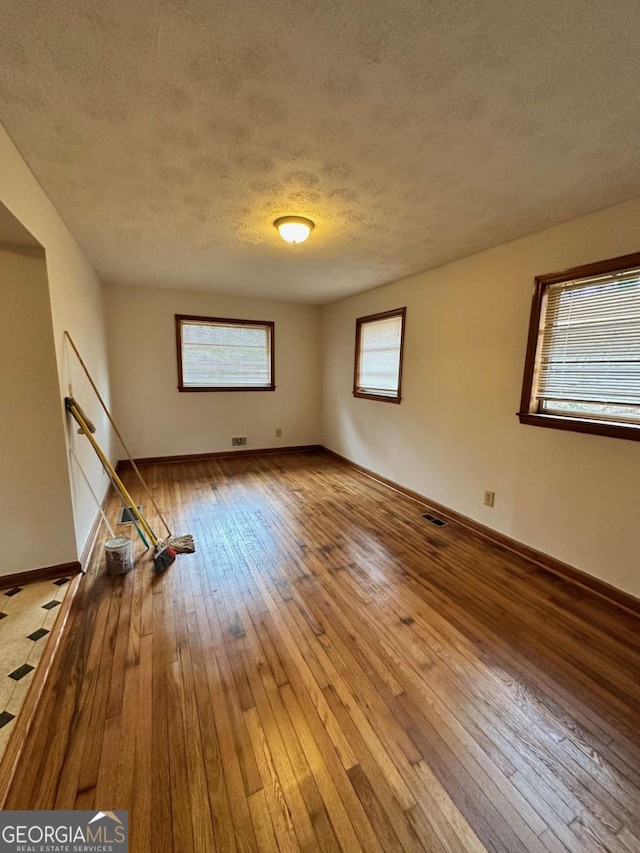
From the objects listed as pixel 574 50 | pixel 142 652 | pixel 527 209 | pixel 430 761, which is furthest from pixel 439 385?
pixel 142 652

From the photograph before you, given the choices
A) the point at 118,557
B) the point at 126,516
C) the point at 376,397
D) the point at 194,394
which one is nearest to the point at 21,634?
the point at 118,557

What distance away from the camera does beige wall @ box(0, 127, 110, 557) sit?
163cm

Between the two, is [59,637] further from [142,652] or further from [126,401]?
[126,401]

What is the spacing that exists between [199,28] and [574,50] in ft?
3.89

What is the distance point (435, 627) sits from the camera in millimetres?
1882

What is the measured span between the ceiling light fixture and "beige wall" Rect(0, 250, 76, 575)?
1450 mm

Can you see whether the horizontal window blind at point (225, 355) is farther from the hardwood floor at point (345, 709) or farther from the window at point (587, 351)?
the window at point (587, 351)

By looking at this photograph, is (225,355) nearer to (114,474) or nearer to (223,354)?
(223,354)

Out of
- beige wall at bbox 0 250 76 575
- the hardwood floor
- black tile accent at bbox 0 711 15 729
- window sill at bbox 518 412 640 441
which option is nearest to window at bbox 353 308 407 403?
window sill at bbox 518 412 640 441

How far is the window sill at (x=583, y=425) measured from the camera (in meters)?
2.03

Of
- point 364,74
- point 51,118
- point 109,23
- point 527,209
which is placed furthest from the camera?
point 527,209

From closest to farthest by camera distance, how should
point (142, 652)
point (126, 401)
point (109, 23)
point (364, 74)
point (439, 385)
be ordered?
point (109, 23) < point (364, 74) < point (142, 652) < point (439, 385) < point (126, 401)

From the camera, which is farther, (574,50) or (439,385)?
(439,385)

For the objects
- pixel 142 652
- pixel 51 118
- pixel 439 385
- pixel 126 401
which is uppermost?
pixel 51 118
